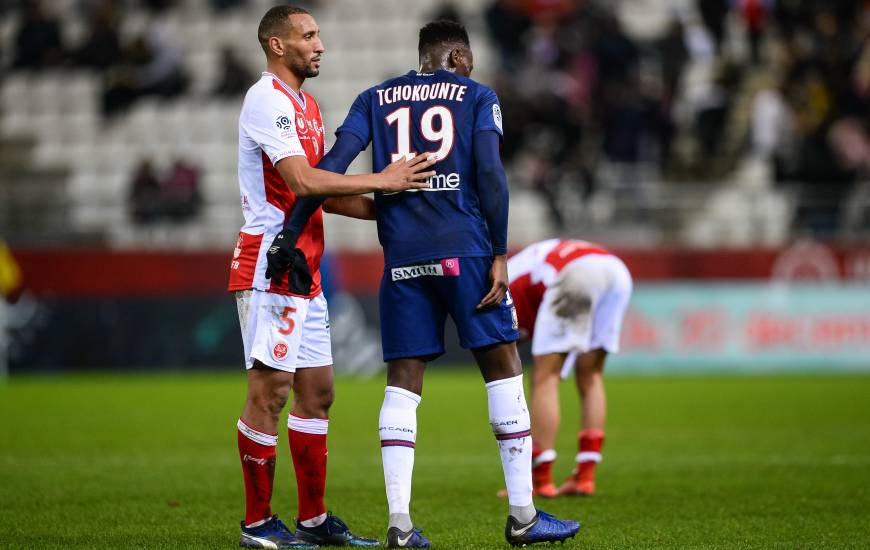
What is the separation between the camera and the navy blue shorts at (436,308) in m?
6.17

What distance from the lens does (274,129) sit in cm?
629

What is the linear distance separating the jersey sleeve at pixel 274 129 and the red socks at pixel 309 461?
133cm

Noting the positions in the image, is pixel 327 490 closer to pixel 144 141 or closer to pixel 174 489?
pixel 174 489

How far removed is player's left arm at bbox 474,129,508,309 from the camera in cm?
606

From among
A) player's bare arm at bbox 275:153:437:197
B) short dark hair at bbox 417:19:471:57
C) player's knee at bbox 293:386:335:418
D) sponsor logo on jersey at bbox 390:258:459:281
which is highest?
short dark hair at bbox 417:19:471:57

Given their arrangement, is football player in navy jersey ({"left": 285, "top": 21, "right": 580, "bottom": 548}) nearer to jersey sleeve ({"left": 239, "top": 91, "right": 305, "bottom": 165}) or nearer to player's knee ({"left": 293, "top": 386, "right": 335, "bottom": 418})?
jersey sleeve ({"left": 239, "top": 91, "right": 305, "bottom": 165})

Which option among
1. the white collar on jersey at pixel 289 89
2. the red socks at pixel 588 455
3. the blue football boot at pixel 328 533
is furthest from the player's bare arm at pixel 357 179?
the red socks at pixel 588 455

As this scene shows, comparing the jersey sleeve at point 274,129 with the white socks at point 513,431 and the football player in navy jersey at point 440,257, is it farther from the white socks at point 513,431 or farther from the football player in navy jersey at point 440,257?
the white socks at point 513,431

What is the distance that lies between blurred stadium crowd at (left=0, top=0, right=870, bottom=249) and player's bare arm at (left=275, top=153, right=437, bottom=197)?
42.8ft

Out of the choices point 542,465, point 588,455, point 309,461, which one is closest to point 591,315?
point 588,455

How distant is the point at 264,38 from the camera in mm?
6508

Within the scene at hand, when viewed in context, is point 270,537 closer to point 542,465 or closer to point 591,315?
point 542,465

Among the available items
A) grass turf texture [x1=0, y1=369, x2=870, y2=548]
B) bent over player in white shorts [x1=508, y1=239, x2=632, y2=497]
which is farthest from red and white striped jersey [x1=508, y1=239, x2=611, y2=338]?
grass turf texture [x1=0, y1=369, x2=870, y2=548]

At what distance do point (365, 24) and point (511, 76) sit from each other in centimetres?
369
